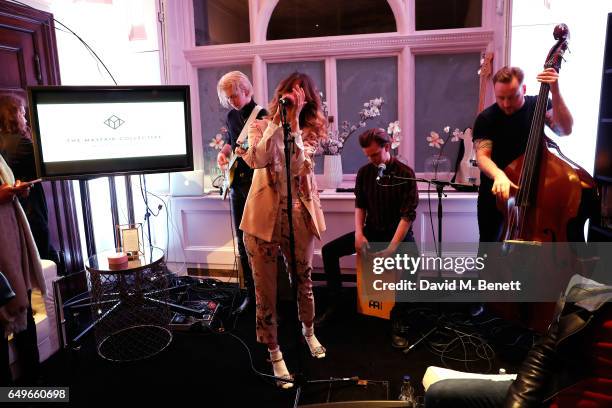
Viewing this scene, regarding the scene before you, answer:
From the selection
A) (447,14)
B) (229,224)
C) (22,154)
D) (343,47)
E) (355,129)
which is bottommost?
(229,224)

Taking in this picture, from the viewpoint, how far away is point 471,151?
3.25 m

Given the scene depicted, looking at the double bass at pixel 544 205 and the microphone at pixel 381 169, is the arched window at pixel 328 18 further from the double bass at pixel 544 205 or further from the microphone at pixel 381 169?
the double bass at pixel 544 205

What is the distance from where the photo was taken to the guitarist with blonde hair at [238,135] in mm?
2684

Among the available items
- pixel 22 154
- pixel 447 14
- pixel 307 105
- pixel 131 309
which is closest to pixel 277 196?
pixel 307 105

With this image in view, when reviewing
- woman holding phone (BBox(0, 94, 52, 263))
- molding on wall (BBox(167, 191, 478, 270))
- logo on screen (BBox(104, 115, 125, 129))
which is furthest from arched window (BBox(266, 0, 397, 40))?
woman holding phone (BBox(0, 94, 52, 263))

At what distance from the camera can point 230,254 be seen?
3.61 metres

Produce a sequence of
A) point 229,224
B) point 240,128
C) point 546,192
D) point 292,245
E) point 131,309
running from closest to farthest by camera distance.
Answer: point 292,245
point 546,192
point 240,128
point 131,309
point 229,224

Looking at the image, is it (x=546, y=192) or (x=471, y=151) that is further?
(x=471, y=151)

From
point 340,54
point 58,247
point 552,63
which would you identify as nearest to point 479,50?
point 340,54

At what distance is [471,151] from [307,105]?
168 cm

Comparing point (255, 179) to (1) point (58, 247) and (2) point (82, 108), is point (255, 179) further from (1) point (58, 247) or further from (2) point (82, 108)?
(1) point (58, 247)

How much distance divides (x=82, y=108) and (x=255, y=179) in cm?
128

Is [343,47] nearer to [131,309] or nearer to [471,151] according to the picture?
[471,151]

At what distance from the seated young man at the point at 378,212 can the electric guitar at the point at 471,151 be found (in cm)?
77
